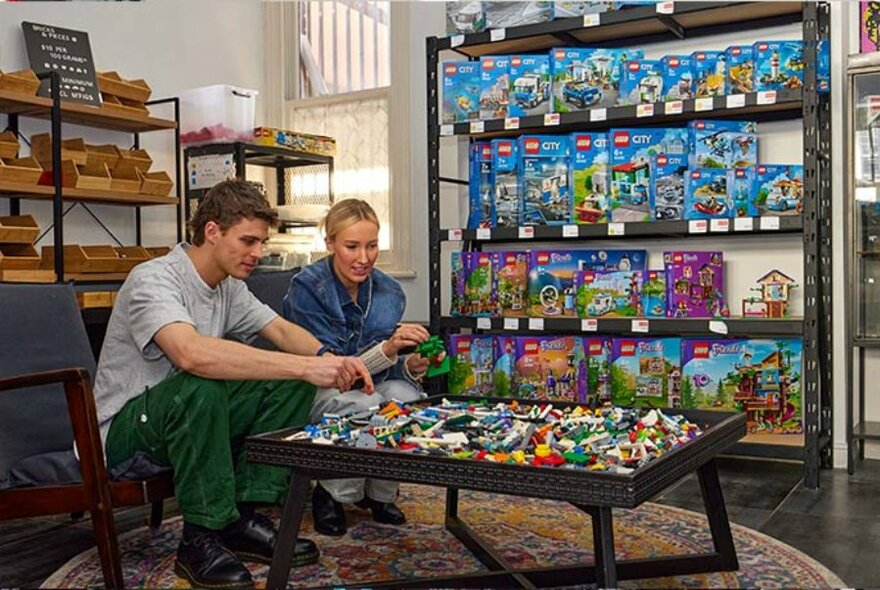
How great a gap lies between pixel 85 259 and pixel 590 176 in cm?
223

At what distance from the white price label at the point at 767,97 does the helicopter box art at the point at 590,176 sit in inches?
25.0

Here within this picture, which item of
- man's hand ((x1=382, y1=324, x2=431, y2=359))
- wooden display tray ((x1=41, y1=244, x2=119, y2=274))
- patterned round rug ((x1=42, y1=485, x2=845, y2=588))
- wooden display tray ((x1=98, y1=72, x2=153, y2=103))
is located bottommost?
patterned round rug ((x1=42, y1=485, x2=845, y2=588))

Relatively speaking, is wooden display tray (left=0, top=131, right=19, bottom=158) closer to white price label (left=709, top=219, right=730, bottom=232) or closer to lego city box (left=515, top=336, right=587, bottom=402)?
lego city box (left=515, top=336, right=587, bottom=402)

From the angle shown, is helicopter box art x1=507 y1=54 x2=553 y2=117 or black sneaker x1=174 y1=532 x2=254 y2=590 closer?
black sneaker x1=174 y1=532 x2=254 y2=590

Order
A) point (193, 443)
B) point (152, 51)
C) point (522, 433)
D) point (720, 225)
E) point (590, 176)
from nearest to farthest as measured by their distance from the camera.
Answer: point (522, 433)
point (193, 443)
point (720, 225)
point (590, 176)
point (152, 51)

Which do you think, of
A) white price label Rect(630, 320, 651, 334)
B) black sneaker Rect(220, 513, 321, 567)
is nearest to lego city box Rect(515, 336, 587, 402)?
white price label Rect(630, 320, 651, 334)

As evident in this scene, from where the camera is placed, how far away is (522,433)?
205cm

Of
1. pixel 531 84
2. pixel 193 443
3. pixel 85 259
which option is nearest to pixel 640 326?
pixel 531 84

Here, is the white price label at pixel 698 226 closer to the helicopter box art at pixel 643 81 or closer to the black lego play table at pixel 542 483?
the helicopter box art at pixel 643 81

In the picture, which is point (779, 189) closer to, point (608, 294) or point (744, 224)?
point (744, 224)

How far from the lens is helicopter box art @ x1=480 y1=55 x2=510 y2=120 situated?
4.03 m

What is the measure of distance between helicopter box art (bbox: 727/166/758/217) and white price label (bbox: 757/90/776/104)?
27 cm

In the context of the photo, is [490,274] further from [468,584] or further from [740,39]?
[468,584]

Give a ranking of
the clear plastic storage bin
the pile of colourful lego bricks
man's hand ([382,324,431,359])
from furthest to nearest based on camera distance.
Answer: the clear plastic storage bin
man's hand ([382,324,431,359])
the pile of colourful lego bricks
